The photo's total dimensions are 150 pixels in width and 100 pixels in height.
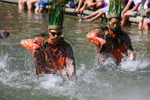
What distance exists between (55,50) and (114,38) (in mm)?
1448

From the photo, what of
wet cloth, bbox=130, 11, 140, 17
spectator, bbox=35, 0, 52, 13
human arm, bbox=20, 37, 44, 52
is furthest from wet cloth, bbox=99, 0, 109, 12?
human arm, bbox=20, 37, 44, 52

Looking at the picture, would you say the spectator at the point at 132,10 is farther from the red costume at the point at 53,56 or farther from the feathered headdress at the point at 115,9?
the red costume at the point at 53,56

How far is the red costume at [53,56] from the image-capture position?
14.7ft

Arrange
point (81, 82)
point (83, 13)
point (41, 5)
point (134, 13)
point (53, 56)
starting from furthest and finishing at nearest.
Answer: point (41, 5)
point (83, 13)
point (134, 13)
point (81, 82)
point (53, 56)

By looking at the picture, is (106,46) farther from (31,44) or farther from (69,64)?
(31,44)

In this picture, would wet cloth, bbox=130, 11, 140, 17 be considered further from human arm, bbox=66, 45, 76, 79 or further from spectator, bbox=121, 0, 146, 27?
human arm, bbox=66, 45, 76, 79

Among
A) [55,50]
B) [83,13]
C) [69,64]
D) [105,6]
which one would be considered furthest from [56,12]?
[83,13]

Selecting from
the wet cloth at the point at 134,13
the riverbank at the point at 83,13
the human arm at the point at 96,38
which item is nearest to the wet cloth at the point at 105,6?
the riverbank at the point at 83,13

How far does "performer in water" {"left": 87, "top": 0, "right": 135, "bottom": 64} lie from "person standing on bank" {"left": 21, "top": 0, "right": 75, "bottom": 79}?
0.94 metres

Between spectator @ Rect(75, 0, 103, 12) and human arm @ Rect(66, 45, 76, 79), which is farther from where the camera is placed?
spectator @ Rect(75, 0, 103, 12)

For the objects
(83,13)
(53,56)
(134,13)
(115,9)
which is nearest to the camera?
(53,56)

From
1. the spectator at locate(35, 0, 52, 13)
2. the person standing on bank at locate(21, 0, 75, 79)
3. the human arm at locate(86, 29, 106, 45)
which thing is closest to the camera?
the person standing on bank at locate(21, 0, 75, 79)

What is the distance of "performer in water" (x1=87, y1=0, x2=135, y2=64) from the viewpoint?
17.7 feet

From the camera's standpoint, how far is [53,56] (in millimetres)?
4582
